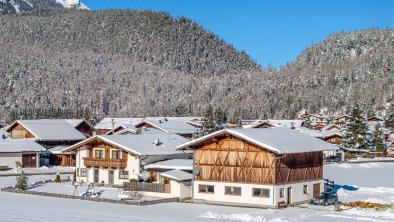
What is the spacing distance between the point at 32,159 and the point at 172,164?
26445 millimetres

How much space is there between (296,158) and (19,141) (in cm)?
3841

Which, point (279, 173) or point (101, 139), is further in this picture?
point (101, 139)

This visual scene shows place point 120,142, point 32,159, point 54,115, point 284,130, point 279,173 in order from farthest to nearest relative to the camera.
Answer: point 54,115
point 32,159
point 120,142
point 284,130
point 279,173

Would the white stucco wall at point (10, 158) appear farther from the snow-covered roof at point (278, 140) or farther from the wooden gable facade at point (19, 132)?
the snow-covered roof at point (278, 140)

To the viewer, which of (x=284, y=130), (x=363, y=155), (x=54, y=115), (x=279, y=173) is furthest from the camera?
(x=54, y=115)

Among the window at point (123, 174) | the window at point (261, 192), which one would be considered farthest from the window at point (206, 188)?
the window at point (123, 174)

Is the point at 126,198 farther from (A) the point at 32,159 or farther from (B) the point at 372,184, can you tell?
(A) the point at 32,159

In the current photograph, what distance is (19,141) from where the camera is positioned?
6944cm

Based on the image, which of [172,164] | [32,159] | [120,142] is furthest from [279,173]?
[32,159]

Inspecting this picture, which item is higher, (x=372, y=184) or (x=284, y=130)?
(x=284, y=130)

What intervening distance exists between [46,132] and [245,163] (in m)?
42.9

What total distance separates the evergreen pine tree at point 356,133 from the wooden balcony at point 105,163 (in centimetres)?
5145

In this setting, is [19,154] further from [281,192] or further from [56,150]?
[281,192]

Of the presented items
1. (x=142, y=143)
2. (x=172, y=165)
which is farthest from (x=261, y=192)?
(x=142, y=143)
